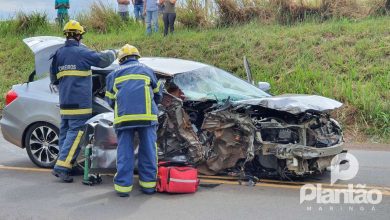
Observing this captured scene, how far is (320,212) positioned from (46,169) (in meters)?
3.96

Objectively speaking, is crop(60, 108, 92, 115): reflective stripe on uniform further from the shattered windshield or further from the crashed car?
the shattered windshield

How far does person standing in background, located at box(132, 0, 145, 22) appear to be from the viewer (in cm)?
1809

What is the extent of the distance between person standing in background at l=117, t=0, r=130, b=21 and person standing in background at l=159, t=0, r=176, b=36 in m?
2.25

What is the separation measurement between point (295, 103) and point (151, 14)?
10.1 meters

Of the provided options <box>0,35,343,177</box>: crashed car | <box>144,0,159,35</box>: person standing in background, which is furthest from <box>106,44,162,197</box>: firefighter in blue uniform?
<box>144,0,159,35</box>: person standing in background

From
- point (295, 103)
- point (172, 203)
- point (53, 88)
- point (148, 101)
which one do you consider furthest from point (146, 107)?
point (53, 88)

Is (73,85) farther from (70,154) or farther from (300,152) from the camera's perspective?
(300,152)

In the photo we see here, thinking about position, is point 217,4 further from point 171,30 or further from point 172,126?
point 172,126

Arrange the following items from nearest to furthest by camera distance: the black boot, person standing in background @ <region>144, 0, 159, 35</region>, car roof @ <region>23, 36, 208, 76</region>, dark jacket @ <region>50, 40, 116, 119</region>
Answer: dark jacket @ <region>50, 40, 116, 119</region> < the black boot < car roof @ <region>23, 36, 208, 76</region> < person standing in background @ <region>144, 0, 159, 35</region>

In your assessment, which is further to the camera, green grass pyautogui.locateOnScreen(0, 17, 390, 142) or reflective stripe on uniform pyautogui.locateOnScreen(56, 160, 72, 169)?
green grass pyautogui.locateOnScreen(0, 17, 390, 142)

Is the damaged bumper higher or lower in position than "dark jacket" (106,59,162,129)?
lower

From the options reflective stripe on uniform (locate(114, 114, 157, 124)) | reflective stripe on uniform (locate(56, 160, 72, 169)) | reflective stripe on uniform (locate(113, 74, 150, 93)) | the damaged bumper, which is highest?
reflective stripe on uniform (locate(113, 74, 150, 93))

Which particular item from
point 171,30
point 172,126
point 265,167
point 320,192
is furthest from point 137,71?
point 171,30

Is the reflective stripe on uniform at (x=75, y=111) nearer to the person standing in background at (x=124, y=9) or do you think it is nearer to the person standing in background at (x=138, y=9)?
the person standing in background at (x=138, y=9)
